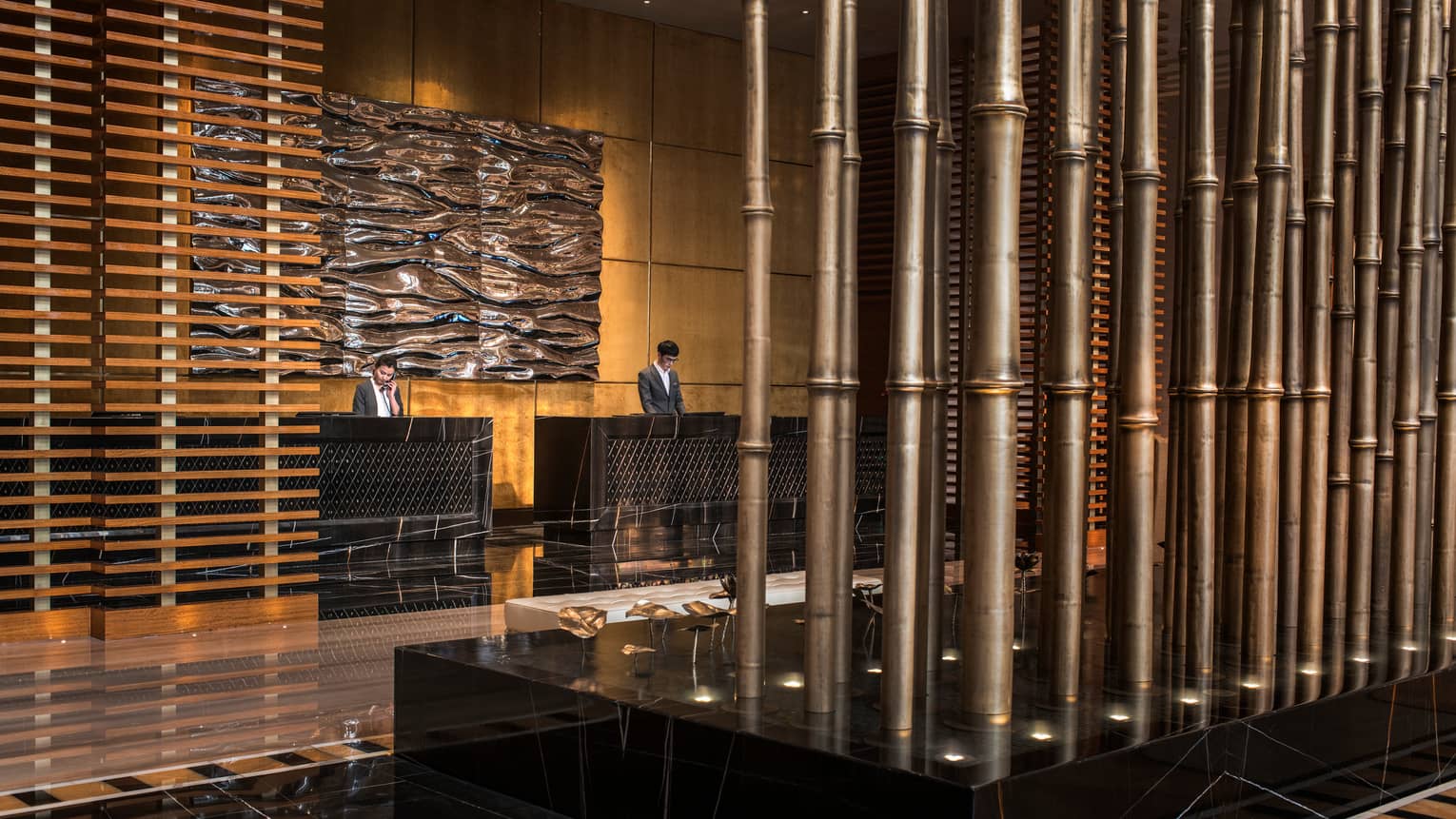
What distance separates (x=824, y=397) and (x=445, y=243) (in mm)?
9248

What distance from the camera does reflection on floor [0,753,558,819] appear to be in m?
3.81

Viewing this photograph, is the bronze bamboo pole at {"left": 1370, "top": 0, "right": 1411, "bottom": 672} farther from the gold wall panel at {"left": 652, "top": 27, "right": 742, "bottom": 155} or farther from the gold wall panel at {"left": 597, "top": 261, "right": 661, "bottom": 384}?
the gold wall panel at {"left": 652, "top": 27, "right": 742, "bottom": 155}

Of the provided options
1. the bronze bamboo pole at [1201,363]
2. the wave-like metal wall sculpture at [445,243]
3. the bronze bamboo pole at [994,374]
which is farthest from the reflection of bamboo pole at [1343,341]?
the wave-like metal wall sculpture at [445,243]

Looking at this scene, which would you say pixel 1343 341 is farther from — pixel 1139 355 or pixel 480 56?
pixel 480 56

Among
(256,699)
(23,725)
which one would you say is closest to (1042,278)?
(256,699)

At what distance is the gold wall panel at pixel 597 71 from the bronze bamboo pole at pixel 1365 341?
29.8ft

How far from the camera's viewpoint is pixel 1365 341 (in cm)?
514

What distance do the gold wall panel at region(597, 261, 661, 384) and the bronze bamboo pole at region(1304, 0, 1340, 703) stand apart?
362 inches

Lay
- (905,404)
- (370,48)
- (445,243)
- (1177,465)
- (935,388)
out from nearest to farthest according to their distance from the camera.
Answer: (905,404) → (935,388) → (1177,465) → (370,48) → (445,243)

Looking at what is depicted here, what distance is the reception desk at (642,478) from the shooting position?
428 inches

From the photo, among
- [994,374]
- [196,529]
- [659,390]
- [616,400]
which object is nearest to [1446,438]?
[994,374]

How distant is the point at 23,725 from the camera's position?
479cm

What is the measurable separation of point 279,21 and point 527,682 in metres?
4.72

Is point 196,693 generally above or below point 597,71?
below
